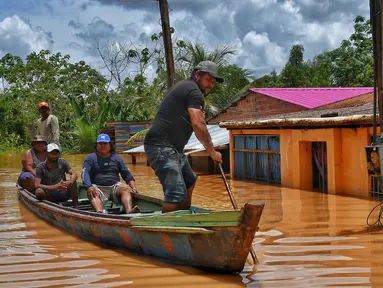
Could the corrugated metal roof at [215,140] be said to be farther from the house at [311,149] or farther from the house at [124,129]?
the house at [124,129]

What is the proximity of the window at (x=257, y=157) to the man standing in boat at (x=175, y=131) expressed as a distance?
8812 millimetres

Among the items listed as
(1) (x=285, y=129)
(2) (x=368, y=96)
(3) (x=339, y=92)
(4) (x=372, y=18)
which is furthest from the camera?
(3) (x=339, y=92)

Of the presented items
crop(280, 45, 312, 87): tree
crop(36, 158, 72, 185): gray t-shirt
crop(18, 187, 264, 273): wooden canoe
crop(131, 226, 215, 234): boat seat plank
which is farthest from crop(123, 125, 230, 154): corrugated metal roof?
crop(280, 45, 312, 87): tree

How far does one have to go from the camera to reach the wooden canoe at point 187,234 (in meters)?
5.93

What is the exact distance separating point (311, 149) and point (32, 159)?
6.64m

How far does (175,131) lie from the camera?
702cm

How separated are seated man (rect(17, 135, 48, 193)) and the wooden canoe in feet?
10.9

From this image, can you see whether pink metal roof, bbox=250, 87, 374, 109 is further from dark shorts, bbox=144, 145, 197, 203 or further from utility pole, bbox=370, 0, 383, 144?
dark shorts, bbox=144, 145, 197, 203

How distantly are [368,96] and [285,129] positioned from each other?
11.4 ft

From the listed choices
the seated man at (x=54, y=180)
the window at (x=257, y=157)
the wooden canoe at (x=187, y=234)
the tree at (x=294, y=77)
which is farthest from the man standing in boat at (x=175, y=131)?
the tree at (x=294, y=77)

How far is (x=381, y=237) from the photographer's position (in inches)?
320

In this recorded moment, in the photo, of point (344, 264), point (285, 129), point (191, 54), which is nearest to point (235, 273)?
point (344, 264)

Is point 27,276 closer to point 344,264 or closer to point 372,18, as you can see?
point 344,264

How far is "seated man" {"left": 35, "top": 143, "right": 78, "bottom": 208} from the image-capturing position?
32.6 feet
